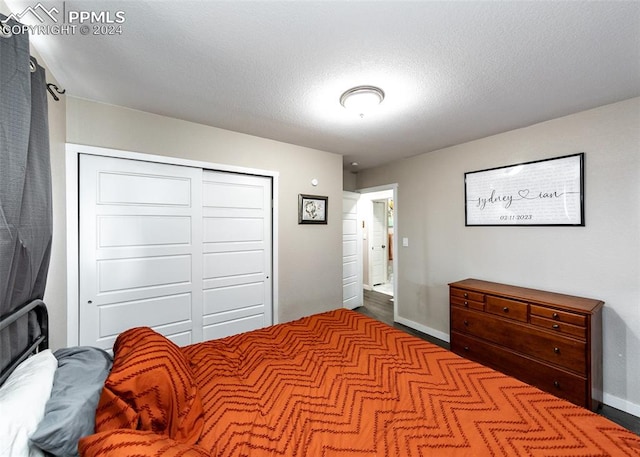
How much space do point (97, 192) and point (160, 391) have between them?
191 cm

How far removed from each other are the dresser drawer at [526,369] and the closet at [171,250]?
7.06 feet

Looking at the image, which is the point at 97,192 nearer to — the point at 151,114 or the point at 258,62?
the point at 151,114

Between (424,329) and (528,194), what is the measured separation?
7.00 feet

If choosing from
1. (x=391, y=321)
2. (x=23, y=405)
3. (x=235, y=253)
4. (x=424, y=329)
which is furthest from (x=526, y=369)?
(x=23, y=405)

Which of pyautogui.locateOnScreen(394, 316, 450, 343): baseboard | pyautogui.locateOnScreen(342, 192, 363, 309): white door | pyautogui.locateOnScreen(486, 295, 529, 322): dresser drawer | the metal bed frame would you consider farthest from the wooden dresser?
the metal bed frame

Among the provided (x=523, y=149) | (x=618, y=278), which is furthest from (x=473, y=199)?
(x=618, y=278)

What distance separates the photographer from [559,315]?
81.6 inches

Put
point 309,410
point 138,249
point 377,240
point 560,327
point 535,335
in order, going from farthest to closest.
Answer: point 377,240 < point 138,249 < point 535,335 < point 560,327 < point 309,410

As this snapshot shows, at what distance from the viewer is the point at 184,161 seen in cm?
251

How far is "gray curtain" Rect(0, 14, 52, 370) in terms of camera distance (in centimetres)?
96

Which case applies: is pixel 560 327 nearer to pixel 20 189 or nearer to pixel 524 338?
pixel 524 338

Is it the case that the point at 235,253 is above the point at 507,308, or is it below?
above

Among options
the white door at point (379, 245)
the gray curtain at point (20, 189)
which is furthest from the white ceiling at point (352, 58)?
the white door at point (379, 245)

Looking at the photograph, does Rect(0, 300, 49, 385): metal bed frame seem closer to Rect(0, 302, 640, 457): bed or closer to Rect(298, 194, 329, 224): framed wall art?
Rect(0, 302, 640, 457): bed
